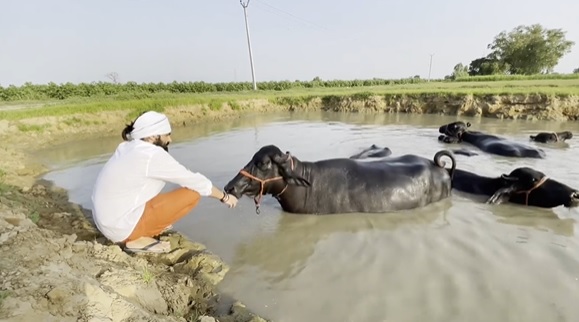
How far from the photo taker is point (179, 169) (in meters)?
3.33

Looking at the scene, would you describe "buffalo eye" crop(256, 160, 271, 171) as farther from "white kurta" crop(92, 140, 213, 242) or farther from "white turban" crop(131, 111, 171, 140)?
"white turban" crop(131, 111, 171, 140)

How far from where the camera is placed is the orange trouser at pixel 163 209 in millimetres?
3512

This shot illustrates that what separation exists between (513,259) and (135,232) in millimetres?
3729

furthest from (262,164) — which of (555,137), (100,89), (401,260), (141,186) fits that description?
(100,89)

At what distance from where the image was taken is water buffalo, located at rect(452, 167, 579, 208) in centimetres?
498

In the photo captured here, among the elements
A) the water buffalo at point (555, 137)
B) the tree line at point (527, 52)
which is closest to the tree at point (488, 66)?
the tree line at point (527, 52)

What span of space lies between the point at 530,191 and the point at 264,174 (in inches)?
148

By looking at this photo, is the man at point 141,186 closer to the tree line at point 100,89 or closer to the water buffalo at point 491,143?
the water buffalo at point 491,143

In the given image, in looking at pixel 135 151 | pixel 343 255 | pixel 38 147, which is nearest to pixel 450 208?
pixel 343 255

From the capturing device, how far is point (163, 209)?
354cm

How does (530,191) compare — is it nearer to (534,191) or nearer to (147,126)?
(534,191)

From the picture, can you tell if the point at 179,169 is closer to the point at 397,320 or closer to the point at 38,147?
the point at 397,320

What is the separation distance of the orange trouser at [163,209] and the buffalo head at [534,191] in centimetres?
423

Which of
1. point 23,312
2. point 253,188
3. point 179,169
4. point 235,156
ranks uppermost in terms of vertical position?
point 179,169
